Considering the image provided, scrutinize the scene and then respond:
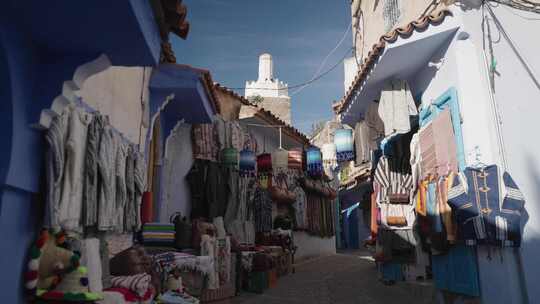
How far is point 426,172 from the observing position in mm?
5973

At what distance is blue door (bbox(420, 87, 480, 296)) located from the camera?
4.85m

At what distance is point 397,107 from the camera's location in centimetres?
646

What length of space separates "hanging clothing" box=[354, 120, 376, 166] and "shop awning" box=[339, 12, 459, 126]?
0.87 m

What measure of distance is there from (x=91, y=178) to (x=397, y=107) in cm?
496

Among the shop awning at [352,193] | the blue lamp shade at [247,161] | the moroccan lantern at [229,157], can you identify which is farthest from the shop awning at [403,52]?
the shop awning at [352,193]

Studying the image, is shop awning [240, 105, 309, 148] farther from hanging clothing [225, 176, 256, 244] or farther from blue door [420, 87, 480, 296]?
blue door [420, 87, 480, 296]

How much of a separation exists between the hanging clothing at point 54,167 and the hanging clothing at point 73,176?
51 mm

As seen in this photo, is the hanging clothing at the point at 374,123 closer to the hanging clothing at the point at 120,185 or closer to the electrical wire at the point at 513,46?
the electrical wire at the point at 513,46

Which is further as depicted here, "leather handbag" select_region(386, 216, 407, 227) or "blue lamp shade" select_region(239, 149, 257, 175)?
"blue lamp shade" select_region(239, 149, 257, 175)

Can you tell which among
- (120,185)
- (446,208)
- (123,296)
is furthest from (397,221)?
(123,296)

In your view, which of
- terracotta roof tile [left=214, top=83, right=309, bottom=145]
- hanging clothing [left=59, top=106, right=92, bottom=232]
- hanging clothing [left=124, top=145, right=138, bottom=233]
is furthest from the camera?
terracotta roof tile [left=214, top=83, right=309, bottom=145]

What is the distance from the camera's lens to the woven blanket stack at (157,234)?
206 inches

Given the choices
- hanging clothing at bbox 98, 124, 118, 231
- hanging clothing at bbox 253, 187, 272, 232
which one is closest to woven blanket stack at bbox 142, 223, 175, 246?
hanging clothing at bbox 98, 124, 118, 231

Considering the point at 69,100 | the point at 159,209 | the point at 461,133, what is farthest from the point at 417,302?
the point at 69,100
